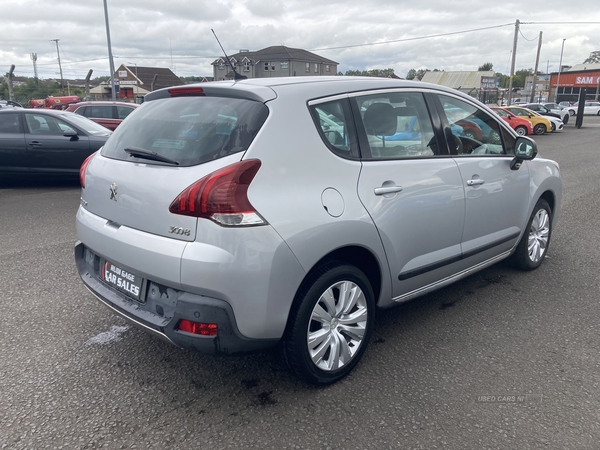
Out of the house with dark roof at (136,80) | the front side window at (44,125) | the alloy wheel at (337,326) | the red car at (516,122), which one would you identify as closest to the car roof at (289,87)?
the alloy wheel at (337,326)

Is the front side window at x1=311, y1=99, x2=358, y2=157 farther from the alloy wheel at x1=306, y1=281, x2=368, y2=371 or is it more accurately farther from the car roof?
the alloy wheel at x1=306, y1=281, x2=368, y2=371

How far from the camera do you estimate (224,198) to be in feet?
7.84

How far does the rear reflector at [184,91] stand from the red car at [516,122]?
22131 mm

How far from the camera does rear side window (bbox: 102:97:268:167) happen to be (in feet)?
8.39

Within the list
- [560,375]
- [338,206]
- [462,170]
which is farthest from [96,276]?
[560,375]

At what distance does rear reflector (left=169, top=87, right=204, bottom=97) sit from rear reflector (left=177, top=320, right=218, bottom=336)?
1.37 metres

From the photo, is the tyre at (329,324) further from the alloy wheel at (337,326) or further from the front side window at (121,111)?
the front side window at (121,111)

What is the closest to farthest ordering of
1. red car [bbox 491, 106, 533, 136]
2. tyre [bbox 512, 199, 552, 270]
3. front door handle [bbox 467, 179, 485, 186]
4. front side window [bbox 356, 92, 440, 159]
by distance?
front side window [bbox 356, 92, 440, 159], front door handle [bbox 467, 179, 485, 186], tyre [bbox 512, 199, 552, 270], red car [bbox 491, 106, 533, 136]

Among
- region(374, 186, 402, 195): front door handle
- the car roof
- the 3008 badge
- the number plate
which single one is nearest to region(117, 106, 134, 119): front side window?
the car roof

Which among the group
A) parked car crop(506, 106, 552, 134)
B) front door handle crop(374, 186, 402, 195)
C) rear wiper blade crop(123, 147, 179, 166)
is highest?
rear wiper blade crop(123, 147, 179, 166)

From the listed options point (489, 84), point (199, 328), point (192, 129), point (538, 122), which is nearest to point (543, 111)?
point (538, 122)

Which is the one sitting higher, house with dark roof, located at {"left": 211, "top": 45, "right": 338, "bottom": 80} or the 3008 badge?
house with dark roof, located at {"left": 211, "top": 45, "right": 338, "bottom": 80}

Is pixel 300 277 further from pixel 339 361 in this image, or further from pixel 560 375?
pixel 560 375

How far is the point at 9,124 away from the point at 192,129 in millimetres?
8114
